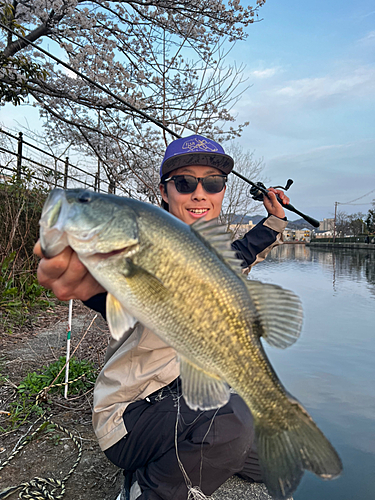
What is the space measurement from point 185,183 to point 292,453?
7.71ft

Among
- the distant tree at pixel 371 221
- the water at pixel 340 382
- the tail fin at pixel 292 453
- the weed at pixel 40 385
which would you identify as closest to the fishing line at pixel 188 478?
the tail fin at pixel 292 453

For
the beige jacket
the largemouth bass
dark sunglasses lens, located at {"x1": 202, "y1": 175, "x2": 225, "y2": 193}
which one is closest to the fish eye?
the largemouth bass

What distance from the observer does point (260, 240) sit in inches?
141

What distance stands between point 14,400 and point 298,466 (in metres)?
3.45

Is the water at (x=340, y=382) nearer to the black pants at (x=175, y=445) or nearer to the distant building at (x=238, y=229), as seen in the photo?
the black pants at (x=175, y=445)

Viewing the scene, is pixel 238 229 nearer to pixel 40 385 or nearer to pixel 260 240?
pixel 260 240

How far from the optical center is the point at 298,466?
1.43 meters

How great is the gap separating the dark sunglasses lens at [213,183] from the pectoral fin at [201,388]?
6.63 feet

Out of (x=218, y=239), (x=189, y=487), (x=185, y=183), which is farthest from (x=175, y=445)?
(x=185, y=183)

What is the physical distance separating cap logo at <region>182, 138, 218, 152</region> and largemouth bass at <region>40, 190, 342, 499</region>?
6.04 feet

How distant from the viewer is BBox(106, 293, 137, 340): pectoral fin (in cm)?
150

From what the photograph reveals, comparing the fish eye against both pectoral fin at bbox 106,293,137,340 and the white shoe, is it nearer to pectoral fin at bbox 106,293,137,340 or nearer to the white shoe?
pectoral fin at bbox 106,293,137,340

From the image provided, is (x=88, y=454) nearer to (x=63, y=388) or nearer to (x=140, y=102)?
(x=63, y=388)

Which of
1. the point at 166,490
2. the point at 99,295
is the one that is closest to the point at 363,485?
the point at 166,490
